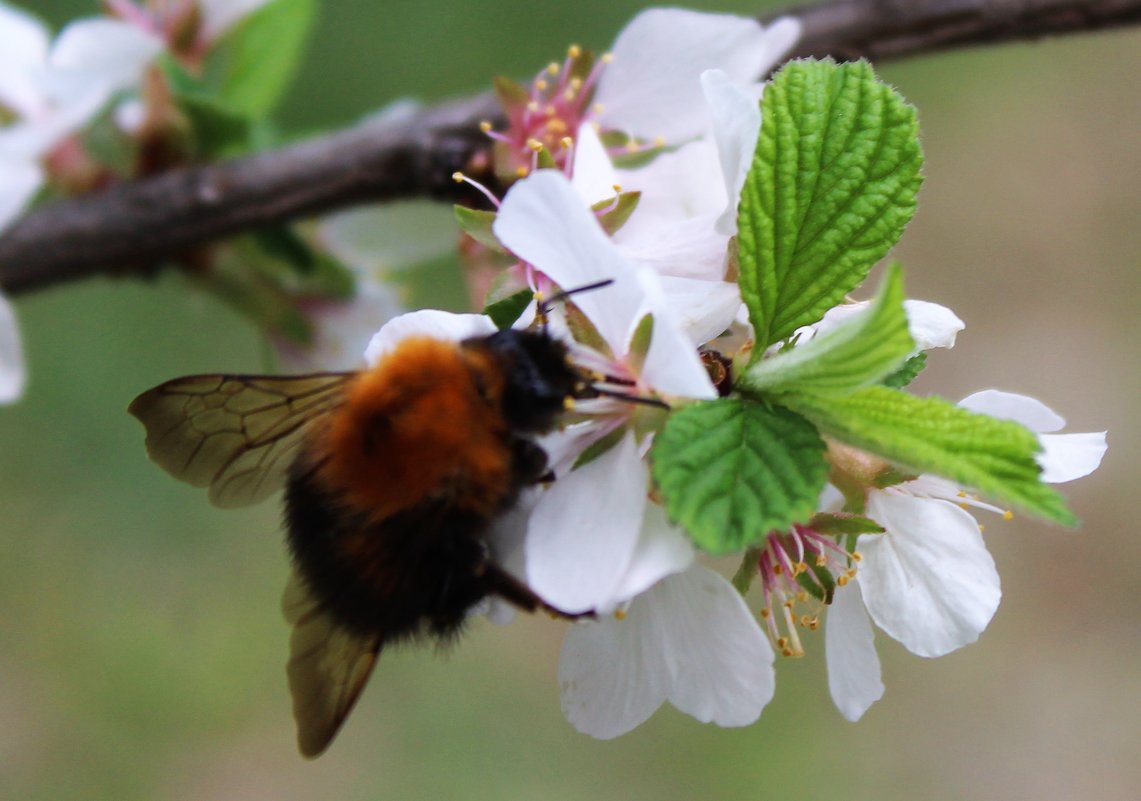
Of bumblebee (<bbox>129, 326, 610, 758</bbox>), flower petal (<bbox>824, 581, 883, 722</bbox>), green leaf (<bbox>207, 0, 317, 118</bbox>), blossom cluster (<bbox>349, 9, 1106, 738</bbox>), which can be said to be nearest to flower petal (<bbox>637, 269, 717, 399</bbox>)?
blossom cluster (<bbox>349, 9, 1106, 738</bbox>)

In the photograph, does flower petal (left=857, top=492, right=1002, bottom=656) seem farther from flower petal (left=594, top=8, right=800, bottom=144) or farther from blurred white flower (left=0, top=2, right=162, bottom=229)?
blurred white flower (left=0, top=2, right=162, bottom=229)

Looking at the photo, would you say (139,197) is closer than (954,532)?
No

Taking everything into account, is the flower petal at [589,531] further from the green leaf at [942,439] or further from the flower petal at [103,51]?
the flower petal at [103,51]

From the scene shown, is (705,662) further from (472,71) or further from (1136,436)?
(1136,436)

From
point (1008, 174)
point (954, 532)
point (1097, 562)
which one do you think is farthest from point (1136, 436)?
point (954, 532)

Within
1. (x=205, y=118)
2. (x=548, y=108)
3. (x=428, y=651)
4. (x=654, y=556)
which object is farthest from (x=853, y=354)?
(x=428, y=651)

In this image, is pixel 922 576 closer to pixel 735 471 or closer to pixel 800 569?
pixel 800 569
